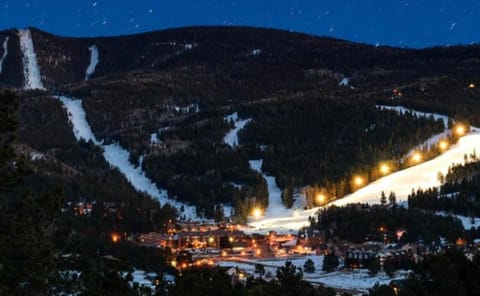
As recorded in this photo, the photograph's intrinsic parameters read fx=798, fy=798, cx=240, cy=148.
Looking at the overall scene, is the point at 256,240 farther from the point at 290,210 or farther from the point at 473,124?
the point at 473,124

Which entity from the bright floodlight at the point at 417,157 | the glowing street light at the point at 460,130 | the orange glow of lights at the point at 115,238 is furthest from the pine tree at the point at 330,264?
the glowing street light at the point at 460,130

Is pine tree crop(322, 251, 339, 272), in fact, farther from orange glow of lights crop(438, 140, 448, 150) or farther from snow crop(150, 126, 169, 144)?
snow crop(150, 126, 169, 144)

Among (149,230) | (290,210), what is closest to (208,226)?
(149,230)

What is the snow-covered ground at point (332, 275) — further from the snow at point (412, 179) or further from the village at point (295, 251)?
the snow at point (412, 179)

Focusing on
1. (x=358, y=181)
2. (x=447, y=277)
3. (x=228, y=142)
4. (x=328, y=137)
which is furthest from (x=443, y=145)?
(x=447, y=277)

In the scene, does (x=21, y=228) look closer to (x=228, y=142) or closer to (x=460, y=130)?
(x=460, y=130)
